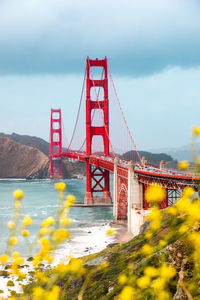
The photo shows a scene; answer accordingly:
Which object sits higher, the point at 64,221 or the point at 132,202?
the point at 64,221

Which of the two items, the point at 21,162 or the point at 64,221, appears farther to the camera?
the point at 21,162

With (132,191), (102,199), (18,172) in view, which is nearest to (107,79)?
(102,199)

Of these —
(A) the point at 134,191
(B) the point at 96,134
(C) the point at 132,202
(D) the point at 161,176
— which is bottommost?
(C) the point at 132,202

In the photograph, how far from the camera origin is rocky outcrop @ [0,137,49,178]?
140 m

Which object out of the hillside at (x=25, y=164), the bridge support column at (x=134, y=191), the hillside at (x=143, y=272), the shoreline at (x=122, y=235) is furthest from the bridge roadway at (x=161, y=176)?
the hillside at (x=25, y=164)

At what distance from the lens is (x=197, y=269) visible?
2.14 metres

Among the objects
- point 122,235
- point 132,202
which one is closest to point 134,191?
point 132,202

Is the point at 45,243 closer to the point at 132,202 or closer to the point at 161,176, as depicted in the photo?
the point at 161,176

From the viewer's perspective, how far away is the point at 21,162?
153625 mm

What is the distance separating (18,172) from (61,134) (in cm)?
4195

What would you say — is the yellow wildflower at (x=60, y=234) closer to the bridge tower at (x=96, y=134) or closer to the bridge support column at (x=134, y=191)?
the bridge support column at (x=134, y=191)

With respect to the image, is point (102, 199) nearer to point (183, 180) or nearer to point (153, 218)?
point (183, 180)

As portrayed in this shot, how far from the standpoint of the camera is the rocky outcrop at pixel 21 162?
139500mm

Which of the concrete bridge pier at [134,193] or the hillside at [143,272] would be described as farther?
the concrete bridge pier at [134,193]
